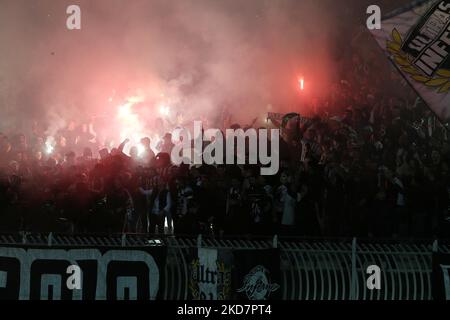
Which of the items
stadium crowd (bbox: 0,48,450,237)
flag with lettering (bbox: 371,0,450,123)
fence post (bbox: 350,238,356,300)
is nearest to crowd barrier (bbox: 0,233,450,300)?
fence post (bbox: 350,238,356,300)

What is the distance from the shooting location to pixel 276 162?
10195 millimetres

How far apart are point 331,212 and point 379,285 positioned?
1.67m

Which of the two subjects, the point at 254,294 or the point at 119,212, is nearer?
the point at 254,294

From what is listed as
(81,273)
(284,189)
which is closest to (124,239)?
(81,273)

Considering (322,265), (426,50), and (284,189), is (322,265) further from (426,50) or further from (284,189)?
(426,50)

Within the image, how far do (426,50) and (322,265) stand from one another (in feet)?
14.1

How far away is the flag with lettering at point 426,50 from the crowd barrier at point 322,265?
3.36 meters

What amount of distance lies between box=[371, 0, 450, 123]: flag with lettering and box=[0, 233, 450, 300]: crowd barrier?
3.36m

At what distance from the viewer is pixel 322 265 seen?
8148mm

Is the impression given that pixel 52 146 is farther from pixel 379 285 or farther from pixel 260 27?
pixel 379 285

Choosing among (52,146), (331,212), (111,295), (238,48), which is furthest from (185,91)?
(111,295)

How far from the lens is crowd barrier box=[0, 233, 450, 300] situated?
26.5ft

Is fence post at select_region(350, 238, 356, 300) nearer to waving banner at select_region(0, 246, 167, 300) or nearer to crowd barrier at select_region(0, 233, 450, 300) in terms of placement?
crowd barrier at select_region(0, 233, 450, 300)
